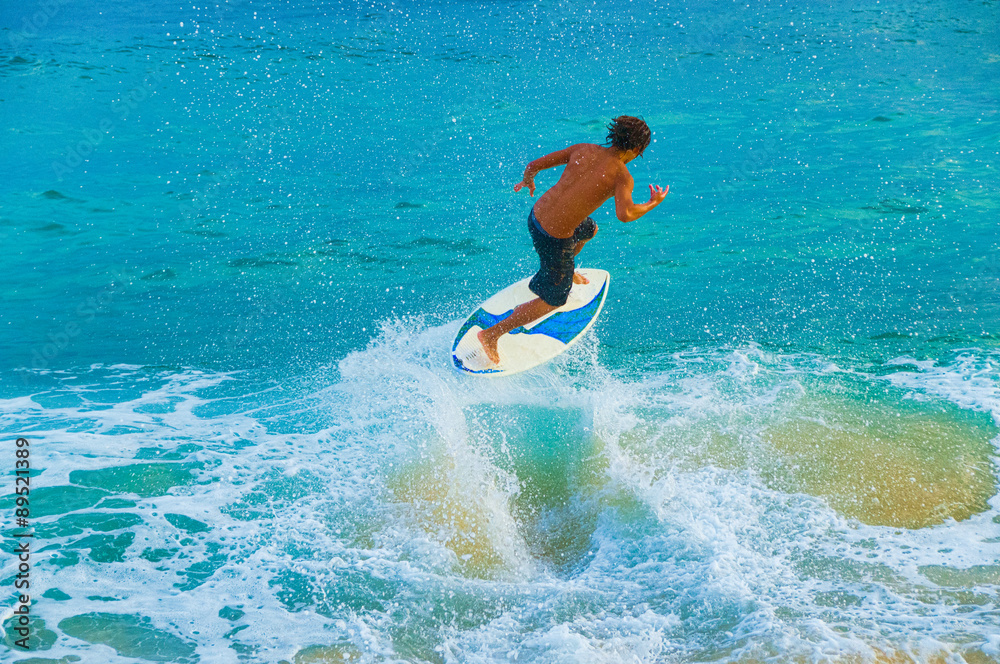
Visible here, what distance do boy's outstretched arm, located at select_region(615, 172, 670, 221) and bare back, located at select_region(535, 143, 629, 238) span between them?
0.25ft

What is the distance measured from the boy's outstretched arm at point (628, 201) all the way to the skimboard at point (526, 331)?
1670 mm

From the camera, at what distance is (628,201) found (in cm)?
539

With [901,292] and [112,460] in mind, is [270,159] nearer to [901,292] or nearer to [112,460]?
[112,460]

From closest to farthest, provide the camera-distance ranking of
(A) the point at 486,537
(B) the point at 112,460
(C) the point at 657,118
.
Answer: (A) the point at 486,537, (B) the point at 112,460, (C) the point at 657,118

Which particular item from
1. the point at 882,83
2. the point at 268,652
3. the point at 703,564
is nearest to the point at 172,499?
the point at 268,652

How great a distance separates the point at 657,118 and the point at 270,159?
24.9 feet

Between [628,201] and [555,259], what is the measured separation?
88cm

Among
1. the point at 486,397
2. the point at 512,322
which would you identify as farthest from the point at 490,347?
the point at 486,397

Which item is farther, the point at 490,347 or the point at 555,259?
the point at 490,347

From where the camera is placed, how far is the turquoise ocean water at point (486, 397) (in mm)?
4742

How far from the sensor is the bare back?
5605 mm

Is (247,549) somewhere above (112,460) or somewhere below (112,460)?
below

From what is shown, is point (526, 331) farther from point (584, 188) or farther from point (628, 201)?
point (628, 201)

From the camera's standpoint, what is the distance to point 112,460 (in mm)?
6180
